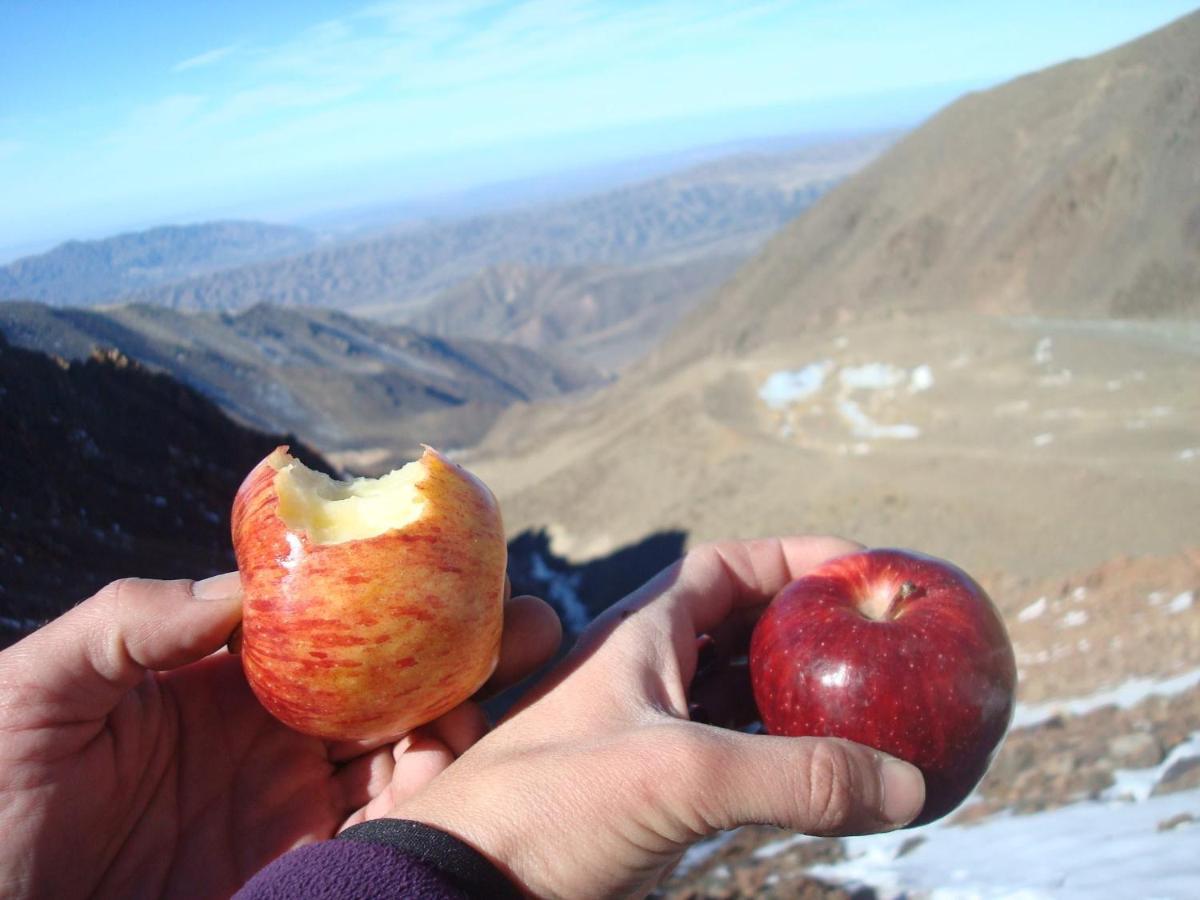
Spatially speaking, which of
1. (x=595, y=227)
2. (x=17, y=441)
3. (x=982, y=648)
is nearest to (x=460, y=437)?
(x=17, y=441)

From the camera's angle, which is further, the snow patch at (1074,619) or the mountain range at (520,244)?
the mountain range at (520,244)

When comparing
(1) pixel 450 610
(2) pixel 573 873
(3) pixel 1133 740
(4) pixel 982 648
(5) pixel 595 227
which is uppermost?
(5) pixel 595 227

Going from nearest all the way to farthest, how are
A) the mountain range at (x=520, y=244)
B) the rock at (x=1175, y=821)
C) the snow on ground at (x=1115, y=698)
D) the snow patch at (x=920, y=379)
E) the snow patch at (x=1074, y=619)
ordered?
the rock at (x=1175, y=821) → the snow on ground at (x=1115, y=698) → the snow patch at (x=1074, y=619) → the snow patch at (x=920, y=379) → the mountain range at (x=520, y=244)

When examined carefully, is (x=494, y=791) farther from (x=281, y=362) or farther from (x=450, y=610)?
(x=281, y=362)

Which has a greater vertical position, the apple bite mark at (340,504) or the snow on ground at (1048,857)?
the apple bite mark at (340,504)

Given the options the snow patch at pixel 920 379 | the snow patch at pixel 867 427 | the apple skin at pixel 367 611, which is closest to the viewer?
the apple skin at pixel 367 611

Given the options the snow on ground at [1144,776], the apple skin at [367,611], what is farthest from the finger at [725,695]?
the snow on ground at [1144,776]

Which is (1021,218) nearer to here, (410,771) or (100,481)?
(100,481)

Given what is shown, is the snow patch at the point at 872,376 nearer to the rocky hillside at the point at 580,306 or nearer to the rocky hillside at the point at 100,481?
the rocky hillside at the point at 100,481
